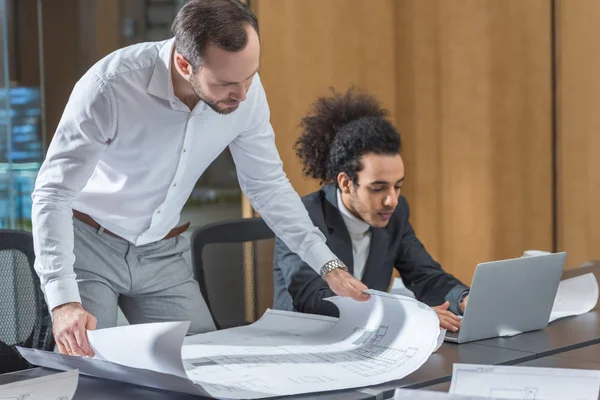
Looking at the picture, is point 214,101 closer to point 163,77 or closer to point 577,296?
point 163,77

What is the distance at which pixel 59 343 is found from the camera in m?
1.55

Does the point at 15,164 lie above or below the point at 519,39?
below

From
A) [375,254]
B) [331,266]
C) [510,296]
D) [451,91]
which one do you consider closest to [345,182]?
[375,254]

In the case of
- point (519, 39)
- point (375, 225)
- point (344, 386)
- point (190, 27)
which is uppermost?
point (519, 39)

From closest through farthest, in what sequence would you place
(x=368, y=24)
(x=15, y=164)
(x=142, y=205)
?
(x=142, y=205), (x=15, y=164), (x=368, y=24)

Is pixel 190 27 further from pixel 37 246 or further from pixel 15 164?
pixel 15 164

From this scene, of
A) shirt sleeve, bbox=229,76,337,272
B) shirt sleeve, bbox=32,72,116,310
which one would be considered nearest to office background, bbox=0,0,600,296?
shirt sleeve, bbox=229,76,337,272

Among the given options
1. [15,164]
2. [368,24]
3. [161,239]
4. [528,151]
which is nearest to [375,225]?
[161,239]

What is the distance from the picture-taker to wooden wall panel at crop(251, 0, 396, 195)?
14.5 ft

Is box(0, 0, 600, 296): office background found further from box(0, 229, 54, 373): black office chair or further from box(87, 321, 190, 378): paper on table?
box(87, 321, 190, 378): paper on table

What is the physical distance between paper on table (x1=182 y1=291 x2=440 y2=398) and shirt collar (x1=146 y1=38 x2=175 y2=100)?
1.82ft

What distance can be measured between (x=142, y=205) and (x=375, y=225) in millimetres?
733

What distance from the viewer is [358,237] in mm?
2547

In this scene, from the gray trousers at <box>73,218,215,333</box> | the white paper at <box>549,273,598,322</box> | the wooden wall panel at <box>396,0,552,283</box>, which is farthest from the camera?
the wooden wall panel at <box>396,0,552,283</box>
